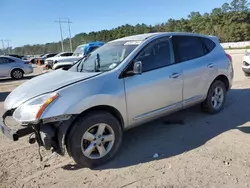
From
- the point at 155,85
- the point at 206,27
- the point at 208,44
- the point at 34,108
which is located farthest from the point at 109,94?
the point at 206,27

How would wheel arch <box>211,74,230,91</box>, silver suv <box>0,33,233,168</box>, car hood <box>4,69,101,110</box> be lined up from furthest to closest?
1. wheel arch <box>211,74,230,91</box>
2. car hood <box>4,69,101,110</box>
3. silver suv <box>0,33,233,168</box>

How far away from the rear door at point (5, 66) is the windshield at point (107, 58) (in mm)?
11754

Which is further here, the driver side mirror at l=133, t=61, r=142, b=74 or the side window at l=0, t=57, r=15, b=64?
the side window at l=0, t=57, r=15, b=64

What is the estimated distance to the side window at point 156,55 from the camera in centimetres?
389

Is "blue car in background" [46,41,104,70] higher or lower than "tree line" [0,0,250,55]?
lower

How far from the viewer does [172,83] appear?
4.14 metres

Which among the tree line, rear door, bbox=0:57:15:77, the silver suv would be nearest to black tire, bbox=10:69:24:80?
rear door, bbox=0:57:15:77

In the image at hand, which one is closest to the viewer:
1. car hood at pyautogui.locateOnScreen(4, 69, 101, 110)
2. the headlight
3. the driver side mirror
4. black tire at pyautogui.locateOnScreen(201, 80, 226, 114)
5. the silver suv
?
the headlight

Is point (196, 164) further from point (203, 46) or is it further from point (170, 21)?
point (170, 21)

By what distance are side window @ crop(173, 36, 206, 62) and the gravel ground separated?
1311 mm

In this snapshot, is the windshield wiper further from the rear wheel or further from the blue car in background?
the rear wheel

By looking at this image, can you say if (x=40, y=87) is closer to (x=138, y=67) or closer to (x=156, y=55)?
(x=138, y=67)

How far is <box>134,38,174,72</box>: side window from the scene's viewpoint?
3.89m

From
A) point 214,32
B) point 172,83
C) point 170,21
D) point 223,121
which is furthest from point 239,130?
point 170,21
